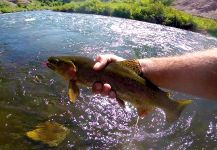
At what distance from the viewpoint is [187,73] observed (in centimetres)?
416

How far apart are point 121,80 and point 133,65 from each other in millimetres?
211

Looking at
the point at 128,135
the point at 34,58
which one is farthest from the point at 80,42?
the point at 128,135

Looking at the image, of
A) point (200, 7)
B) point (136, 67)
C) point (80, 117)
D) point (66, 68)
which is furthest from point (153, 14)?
point (66, 68)

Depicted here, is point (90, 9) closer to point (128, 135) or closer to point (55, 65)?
point (128, 135)

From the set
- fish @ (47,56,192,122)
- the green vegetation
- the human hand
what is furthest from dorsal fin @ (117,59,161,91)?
the green vegetation

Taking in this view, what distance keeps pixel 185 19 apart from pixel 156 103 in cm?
3327

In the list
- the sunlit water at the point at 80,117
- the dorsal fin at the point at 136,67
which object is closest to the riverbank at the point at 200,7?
the sunlit water at the point at 80,117


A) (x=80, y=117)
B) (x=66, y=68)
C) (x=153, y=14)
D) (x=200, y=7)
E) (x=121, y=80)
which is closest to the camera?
(x=66, y=68)

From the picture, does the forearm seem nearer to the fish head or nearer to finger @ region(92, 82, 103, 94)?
finger @ region(92, 82, 103, 94)

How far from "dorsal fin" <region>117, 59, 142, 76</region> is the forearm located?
0.16 feet

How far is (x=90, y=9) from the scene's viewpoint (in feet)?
135

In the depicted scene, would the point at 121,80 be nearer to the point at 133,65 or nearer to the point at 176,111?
the point at 133,65

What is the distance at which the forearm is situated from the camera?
4066 mm

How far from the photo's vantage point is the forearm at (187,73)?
4.07 m
